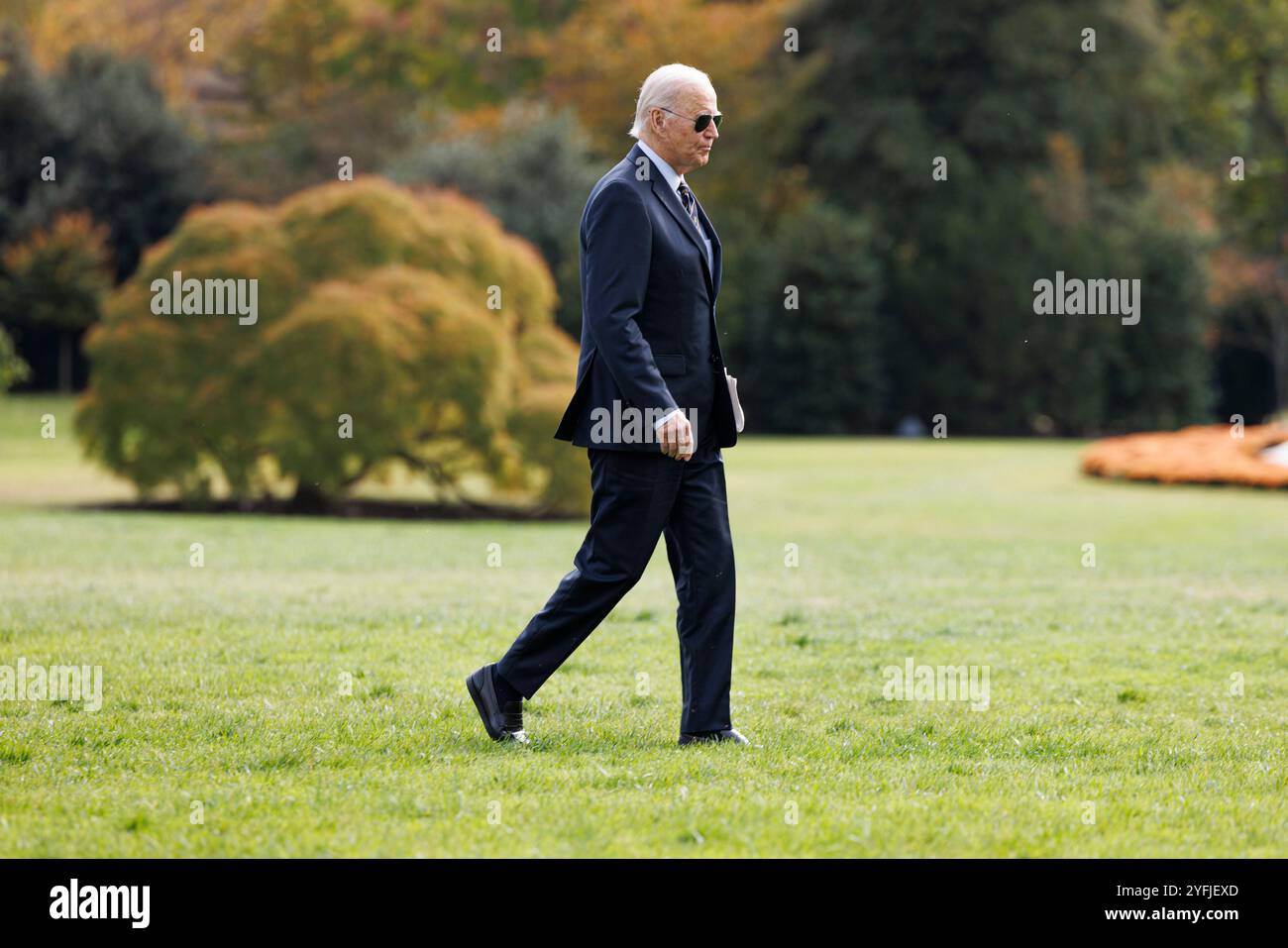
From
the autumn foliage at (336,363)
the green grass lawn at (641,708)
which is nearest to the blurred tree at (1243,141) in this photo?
the autumn foliage at (336,363)

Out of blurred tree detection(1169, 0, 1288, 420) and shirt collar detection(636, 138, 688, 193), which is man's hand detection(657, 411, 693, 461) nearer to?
shirt collar detection(636, 138, 688, 193)

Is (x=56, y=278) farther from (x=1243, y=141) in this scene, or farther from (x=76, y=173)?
(x=1243, y=141)

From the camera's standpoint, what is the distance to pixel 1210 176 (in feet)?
134

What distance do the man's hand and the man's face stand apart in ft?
2.72

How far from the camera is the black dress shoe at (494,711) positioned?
→ 5.26 m

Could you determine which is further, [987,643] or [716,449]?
[987,643]

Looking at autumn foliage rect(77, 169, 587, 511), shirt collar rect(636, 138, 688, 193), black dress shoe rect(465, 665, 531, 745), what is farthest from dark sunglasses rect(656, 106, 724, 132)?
autumn foliage rect(77, 169, 587, 511)

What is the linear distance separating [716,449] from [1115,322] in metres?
29.9

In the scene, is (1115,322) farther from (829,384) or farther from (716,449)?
(716,449)

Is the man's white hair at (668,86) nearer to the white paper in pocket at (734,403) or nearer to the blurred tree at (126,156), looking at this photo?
the white paper in pocket at (734,403)

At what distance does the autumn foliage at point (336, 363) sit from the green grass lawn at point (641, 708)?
2789mm

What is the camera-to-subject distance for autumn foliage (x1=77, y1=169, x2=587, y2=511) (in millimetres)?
15750

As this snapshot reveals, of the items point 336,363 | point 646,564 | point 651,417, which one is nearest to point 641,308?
point 651,417

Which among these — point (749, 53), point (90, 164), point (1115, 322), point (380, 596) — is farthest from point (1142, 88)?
point (380, 596)
